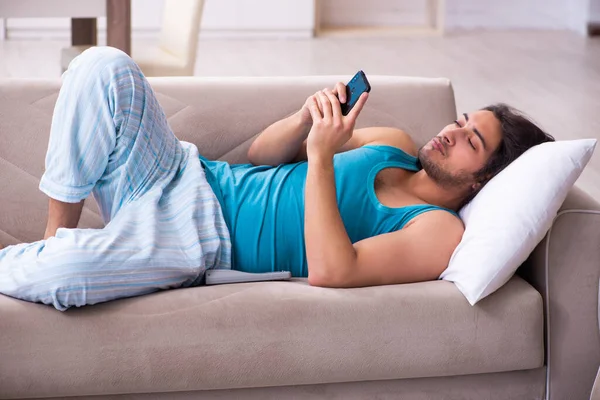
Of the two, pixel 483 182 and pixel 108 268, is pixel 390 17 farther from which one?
pixel 108 268

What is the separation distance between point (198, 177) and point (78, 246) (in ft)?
1.24

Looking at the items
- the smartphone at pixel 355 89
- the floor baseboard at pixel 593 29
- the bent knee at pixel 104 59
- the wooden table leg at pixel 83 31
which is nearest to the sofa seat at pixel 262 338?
the smartphone at pixel 355 89

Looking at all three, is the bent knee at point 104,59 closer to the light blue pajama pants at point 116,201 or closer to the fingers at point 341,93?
the light blue pajama pants at point 116,201

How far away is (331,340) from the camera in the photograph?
5.43 ft

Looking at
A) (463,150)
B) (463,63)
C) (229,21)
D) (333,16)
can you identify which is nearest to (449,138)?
(463,150)

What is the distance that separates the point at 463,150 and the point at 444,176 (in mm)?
72

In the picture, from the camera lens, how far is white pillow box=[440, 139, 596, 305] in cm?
171

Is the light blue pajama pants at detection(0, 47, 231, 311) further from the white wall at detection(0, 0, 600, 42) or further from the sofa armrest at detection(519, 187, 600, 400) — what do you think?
the white wall at detection(0, 0, 600, 42)

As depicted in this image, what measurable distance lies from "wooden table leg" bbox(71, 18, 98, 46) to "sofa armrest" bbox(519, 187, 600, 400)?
2.60 meters

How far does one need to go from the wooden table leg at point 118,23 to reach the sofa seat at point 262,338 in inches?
63.8

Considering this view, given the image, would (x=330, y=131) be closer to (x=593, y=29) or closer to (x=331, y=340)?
(x=331, y=340)

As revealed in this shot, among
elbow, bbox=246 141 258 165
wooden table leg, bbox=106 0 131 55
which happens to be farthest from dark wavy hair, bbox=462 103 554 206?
wooden table leg, bbox=106 0 131 55

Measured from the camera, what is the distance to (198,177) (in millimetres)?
1952

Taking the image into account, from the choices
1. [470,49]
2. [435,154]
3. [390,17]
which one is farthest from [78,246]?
[390,17]
